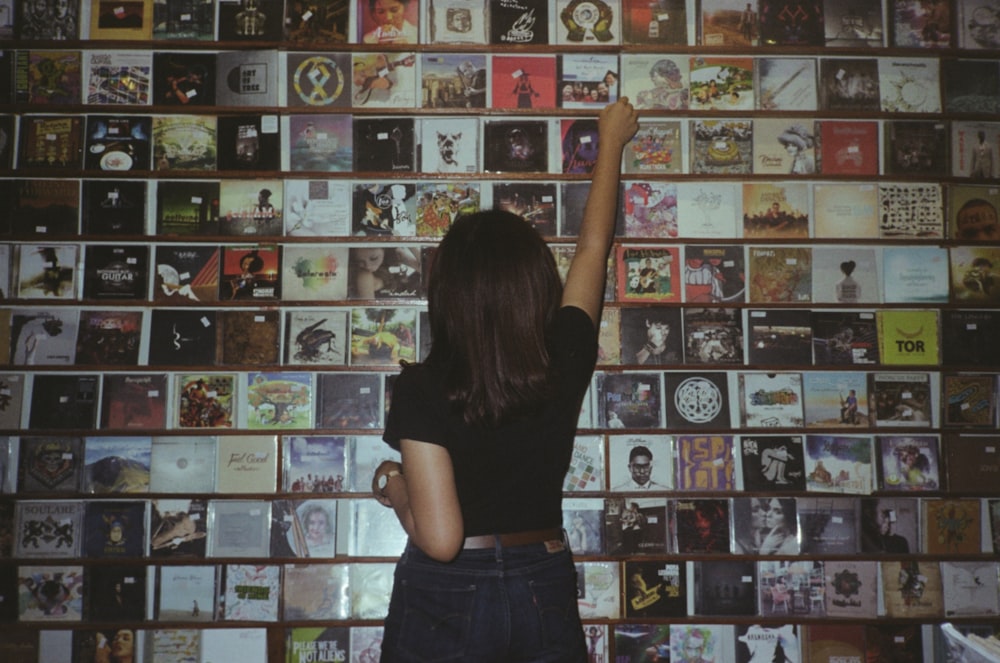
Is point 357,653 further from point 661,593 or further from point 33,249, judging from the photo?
point 33,249

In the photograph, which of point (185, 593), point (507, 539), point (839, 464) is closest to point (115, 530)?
point (185, 593)

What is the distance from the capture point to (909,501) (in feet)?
7.98

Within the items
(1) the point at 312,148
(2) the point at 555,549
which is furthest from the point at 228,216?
(2) the point at 555,549

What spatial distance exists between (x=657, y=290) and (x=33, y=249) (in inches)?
85.6

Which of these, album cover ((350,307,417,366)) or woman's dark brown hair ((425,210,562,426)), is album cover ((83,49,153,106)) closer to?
album cover ((350,307,417,366))

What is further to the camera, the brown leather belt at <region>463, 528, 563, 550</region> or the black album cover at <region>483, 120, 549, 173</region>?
the black album cover at <region>483, 120, 549, 173</region>

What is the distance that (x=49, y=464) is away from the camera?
2.39m

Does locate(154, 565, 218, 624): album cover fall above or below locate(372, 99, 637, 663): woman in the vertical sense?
below

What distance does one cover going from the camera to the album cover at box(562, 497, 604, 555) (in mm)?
2385

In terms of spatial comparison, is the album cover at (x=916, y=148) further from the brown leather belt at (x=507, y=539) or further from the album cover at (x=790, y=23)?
the brown leather belt at (x=507, y=539)

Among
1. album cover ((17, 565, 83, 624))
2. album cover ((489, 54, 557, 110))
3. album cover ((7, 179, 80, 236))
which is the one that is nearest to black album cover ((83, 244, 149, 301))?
album cover ((7, 179, 80, 236))

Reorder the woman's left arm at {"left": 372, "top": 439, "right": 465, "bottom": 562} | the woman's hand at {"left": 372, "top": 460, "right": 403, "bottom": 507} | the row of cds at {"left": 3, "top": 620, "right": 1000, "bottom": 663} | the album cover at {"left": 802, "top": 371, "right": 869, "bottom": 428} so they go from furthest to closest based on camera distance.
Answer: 1. the album cover at {"left": 802, "top": 371, "right": 869, "bottom": 428}
2. the row of cds at {"left": 3, "top": 620, "right": 1000, "bottom": 663}
3. the woman's hand at {"left": 372, "top": 460, "right": 403, "bottom": 507}
4. the woman's left arm at {"left": 372, "top": 439, "right": 465, "bottom": 562}

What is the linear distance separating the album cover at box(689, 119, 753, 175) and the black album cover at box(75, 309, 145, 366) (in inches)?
79.5

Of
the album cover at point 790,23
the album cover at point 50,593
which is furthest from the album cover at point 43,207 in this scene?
the album cover at point 790,23
